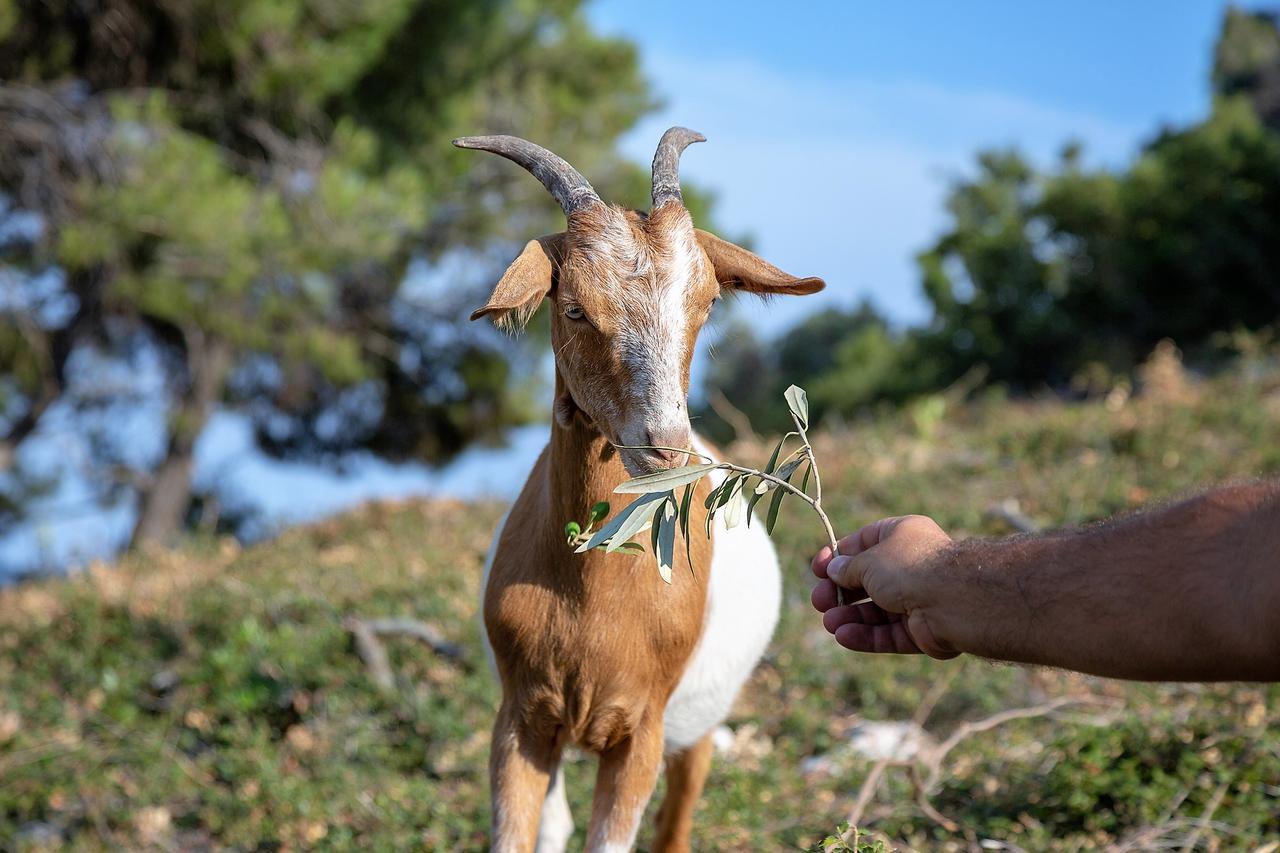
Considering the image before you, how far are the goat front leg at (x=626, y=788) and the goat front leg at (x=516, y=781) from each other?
0.18 metres

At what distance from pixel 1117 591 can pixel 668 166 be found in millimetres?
2028

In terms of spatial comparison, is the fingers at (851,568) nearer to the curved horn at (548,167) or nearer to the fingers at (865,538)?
the fingers at (865,538)

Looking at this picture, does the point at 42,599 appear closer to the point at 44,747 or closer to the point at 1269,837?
the point at 44,747

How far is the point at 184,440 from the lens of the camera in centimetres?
1484

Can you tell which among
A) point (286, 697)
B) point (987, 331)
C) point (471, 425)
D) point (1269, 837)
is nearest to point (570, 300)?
point (1269, 837)

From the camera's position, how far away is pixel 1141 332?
1933 cm

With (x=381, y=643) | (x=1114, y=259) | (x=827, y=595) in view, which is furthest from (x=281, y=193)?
(x=1114, y=259)

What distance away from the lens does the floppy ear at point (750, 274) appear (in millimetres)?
3404

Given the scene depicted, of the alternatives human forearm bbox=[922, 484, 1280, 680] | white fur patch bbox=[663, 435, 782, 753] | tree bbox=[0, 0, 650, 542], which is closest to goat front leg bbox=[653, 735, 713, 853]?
white fur patch bbox=[663, 435, 782, 753]

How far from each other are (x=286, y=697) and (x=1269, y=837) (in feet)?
15.1

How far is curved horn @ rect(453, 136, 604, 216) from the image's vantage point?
3404 millimetres

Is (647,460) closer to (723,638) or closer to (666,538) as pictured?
(666,538)

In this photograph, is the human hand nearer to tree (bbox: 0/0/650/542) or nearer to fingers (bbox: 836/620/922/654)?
fingers (bbox: 836/620/922/654)

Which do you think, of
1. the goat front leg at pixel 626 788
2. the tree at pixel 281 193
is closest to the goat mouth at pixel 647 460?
the goat front leg at pixel 626 788
